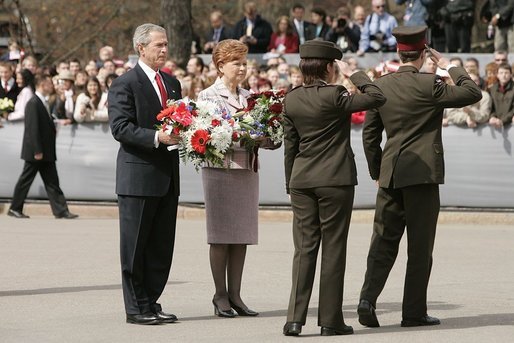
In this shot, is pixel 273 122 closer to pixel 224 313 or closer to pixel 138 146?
pixel 138 146

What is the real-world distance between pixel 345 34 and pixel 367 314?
13.0 meters

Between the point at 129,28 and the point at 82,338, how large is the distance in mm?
27016

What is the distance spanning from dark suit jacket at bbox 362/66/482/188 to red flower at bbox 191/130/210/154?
1229 millimetres

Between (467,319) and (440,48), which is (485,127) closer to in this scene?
(440,48)

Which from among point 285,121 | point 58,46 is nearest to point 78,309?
point 285,121

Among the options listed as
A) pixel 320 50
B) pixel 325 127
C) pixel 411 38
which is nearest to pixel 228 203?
pixel 325 127

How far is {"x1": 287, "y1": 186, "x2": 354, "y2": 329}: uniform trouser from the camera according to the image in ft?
31.0

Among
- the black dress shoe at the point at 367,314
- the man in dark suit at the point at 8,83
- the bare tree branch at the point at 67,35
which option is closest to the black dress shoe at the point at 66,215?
the man in dark suit at the point at 8,83

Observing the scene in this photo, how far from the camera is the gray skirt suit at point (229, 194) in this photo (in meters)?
10.5

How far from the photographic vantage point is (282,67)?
20.2 metres

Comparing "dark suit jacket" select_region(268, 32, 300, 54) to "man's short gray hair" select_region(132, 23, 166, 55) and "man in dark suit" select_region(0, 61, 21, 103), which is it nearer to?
"man in dark suit" select_region(0, 61, 21, 103)

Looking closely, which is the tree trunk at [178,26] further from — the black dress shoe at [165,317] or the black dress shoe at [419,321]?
the black dress shoe at [419,321]

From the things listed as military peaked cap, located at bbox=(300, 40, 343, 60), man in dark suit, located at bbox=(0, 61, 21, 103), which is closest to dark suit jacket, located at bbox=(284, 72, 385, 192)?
military peaked cap, located at bbox=(300, 40, 343, 60)

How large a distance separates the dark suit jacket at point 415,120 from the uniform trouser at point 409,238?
0.39ft
